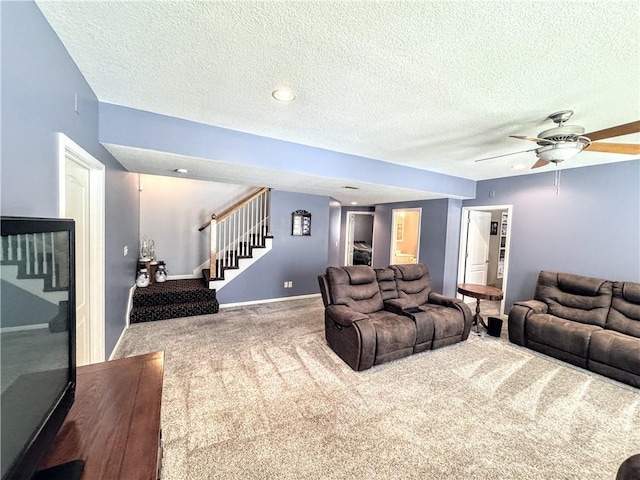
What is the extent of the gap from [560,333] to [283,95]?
395 centimetres

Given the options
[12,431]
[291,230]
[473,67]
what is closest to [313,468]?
[12,431]

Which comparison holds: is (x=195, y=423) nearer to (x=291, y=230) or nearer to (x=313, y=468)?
(x=313, y=468)

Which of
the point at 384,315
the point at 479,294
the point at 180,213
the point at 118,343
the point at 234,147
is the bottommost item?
the point at 118,343

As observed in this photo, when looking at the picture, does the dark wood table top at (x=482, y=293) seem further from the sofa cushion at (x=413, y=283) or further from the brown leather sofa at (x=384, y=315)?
the sofa cushion at (x=413, y=283)

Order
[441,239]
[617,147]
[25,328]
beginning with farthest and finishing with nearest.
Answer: [441,239], [617,147], [25,328]

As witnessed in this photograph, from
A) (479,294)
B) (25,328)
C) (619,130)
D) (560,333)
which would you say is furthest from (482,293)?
(25,328)

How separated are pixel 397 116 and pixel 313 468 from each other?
9.04 ft

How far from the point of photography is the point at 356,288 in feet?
11.2

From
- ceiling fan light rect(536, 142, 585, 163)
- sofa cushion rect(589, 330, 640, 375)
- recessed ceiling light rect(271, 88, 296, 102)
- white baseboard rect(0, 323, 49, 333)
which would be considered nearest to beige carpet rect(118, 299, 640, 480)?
sofa cushion rect(589, 330, 640, 375)

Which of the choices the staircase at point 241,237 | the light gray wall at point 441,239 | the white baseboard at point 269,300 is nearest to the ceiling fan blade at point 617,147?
the light gray wall at point 441,239

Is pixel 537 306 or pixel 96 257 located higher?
pixel 96 257

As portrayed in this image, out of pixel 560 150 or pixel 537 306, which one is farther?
pixel 537 306

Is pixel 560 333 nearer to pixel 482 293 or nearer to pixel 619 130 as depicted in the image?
pixel 482 293

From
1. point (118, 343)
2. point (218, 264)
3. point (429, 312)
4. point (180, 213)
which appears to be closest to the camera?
point (118, 343)
